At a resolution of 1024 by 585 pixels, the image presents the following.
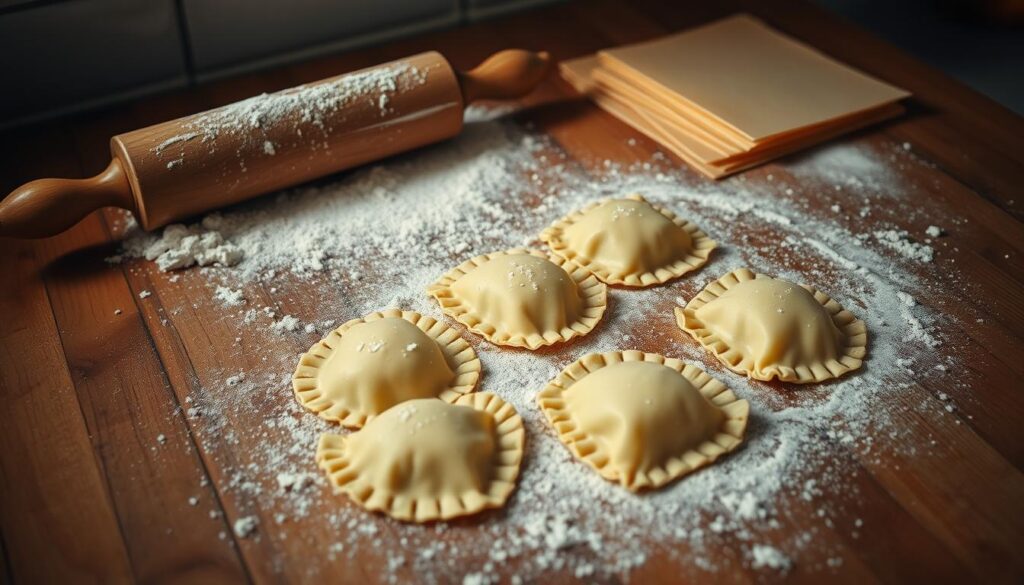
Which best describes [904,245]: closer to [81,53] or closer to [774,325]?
[774,325]

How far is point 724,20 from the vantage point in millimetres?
2502

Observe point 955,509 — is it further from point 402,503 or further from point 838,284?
point 402,503

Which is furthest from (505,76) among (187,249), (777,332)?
(777,332)

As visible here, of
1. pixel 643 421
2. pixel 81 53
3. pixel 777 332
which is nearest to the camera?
pixel 643 421

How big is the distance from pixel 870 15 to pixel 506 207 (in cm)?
176

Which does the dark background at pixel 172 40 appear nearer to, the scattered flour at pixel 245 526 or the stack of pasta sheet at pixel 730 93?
the stack of pasta sheet at pixel 730 93

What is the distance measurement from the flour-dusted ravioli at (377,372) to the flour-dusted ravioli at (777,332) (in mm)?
436

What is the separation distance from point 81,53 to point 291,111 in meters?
0.62

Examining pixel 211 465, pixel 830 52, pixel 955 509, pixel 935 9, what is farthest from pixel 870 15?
pixel 211 465

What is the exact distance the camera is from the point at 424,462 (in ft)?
4.50

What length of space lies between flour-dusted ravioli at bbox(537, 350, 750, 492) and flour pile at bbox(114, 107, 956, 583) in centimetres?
3

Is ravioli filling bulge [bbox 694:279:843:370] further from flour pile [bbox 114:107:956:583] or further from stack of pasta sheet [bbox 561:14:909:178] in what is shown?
stack of pasta sheet [bbox 561:14:909:178]

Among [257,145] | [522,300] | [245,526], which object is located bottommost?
[245,526]

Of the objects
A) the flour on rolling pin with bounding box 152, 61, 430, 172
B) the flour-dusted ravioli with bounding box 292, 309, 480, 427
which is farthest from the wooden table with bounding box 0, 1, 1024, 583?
the flour on rolling pin with bounding box 152, 61, 430, 172
